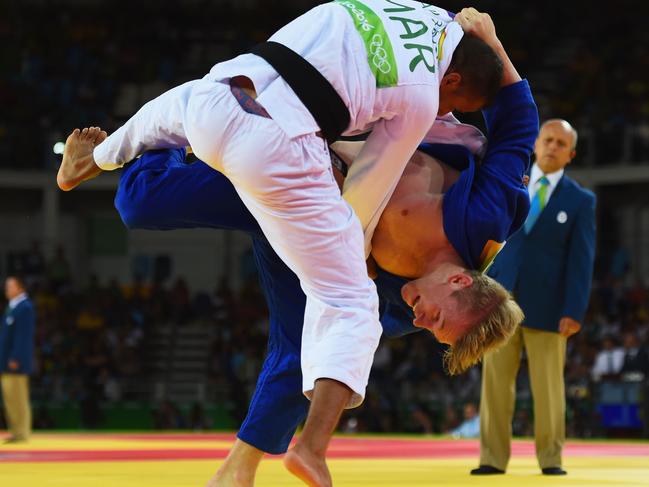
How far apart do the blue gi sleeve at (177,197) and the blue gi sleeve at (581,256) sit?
280 centimetres

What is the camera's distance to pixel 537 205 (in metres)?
5.69

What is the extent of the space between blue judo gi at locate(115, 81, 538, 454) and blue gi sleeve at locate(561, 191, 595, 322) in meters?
2.24

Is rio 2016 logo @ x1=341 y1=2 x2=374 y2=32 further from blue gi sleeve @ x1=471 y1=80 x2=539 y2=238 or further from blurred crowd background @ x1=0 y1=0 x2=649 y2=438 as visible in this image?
blurred crowd background @ x1=0 y1=0 x2=649 y2=438

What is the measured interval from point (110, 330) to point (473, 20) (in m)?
13.6

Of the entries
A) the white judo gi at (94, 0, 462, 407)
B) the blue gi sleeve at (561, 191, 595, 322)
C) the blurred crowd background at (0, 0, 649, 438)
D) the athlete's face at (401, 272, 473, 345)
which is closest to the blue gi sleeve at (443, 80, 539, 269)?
the athlete's face at (401, 272, 473, 345)

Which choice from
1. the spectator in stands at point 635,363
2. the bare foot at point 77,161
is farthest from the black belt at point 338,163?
the spectator in stands at point 635,363

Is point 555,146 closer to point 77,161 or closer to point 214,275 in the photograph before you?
point 77,161

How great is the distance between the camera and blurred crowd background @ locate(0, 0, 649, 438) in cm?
1289

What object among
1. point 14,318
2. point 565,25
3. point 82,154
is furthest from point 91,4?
point 82,154

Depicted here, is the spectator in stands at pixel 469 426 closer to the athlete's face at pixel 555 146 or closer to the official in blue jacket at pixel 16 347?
the official in blue jacket at pixel 16 347

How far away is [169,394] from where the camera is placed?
14930mm

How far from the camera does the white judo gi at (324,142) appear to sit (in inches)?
108

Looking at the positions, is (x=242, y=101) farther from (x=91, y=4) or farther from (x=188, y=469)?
(x=91, y=4)

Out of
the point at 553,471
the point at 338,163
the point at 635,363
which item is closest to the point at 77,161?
the point at 338,163
